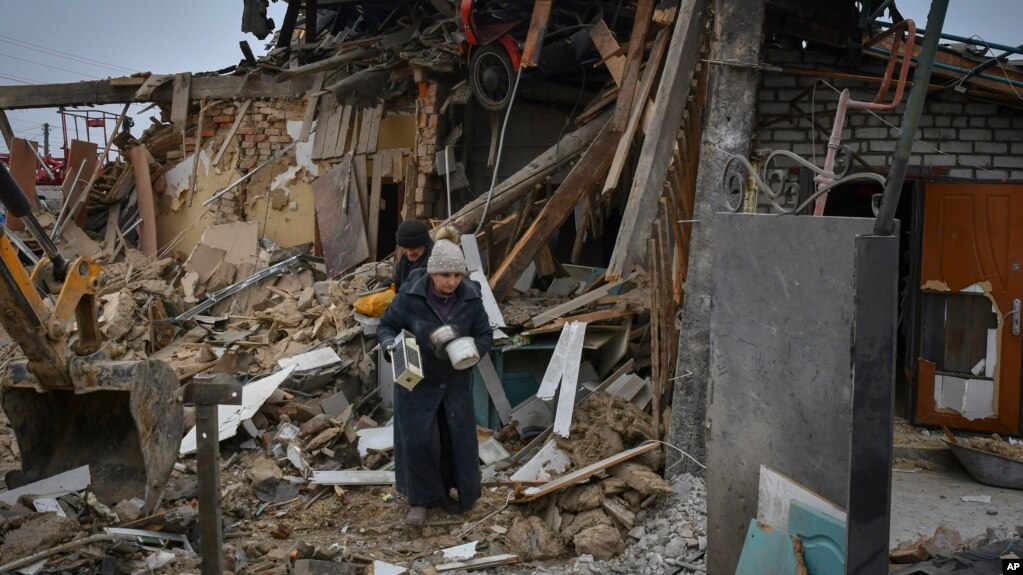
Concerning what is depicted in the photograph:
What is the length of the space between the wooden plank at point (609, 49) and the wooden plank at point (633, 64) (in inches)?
3.8

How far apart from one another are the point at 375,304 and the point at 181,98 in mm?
7034

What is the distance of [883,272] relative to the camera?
107 inches

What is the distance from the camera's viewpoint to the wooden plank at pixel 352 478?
599 centimetres

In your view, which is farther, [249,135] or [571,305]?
[249,135]

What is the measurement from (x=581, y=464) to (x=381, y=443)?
1.80 metres

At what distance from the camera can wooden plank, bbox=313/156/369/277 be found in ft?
36.9

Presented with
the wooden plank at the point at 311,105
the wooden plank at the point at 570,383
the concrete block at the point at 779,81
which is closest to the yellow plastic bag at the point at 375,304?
the wooden plank at the point at 570,383

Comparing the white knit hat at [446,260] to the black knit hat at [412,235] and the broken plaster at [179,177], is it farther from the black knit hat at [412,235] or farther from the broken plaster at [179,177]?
the broken plaster at [179,177]

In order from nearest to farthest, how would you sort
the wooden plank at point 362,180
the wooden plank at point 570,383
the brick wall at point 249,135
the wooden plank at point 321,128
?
1. the wooden plank at point 570,383
2. the wooden plank at point 362,180
3. the wooden plank at point 321,128
4. the brick wall at point 249,135

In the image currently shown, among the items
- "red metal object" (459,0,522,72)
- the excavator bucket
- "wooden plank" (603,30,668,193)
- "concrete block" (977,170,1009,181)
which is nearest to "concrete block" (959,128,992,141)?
"concrete block" (977,170,1009,181)

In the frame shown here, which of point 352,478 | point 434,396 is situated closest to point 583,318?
point 434,396

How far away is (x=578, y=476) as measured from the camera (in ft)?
17.2

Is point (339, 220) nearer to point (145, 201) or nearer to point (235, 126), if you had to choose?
point (235, 126)

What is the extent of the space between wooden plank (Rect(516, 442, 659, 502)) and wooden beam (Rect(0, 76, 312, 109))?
8571 millimetres
